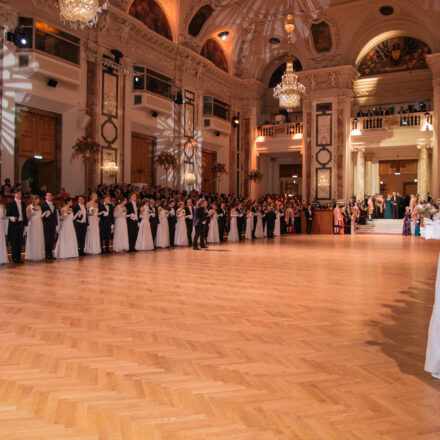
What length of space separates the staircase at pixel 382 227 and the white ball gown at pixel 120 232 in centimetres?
1310

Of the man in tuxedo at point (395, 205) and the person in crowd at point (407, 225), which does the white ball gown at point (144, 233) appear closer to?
the person in crowd at point (407, 225)

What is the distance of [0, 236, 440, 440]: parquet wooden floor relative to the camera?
92.8 inches

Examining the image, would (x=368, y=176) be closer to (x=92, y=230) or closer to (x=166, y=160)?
(x=166, y=160)

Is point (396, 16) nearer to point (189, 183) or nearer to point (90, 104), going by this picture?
point (189, 183)

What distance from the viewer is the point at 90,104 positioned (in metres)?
14.8

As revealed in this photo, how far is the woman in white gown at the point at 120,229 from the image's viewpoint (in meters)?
11.2

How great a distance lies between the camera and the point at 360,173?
22.8 meters

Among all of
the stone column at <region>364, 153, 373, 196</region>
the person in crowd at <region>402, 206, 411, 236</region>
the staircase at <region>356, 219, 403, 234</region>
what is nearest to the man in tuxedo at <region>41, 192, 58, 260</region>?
the person in crowd at <region>402, 206, 411, 236</region>

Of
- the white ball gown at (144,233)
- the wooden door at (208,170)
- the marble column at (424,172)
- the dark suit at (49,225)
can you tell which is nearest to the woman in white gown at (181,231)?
the white ball gown at (144,233)

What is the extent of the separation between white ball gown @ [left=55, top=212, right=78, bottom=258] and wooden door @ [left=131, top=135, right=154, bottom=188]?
7884 millimetres

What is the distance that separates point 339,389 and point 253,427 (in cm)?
76

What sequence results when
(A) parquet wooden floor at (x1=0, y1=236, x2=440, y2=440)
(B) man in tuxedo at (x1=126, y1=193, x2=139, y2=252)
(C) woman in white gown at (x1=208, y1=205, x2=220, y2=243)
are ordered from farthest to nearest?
1. (C) woman in white gown at (x1=208, y1=205, x2=220, y2=243)
2. (B) man in tuxedo at (x1=126, y1=193, x2=139, y2=252)
3. (A) parquet wooden floor at (x1=0, y1=236, x2=440, y2=440)

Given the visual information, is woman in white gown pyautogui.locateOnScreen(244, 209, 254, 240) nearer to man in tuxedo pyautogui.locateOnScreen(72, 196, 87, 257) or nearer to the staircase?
the staircase

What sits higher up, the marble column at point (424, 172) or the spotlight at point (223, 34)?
the spotlight at point (223, 34)
